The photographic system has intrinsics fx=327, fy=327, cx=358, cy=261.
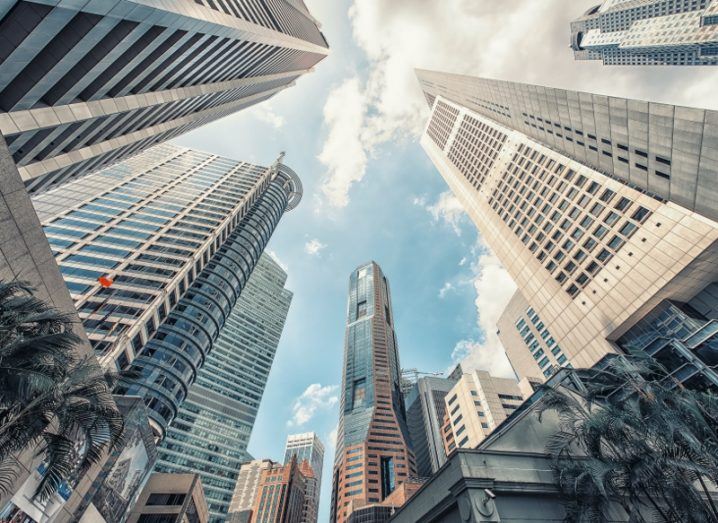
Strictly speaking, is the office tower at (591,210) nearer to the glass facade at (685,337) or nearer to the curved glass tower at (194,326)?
the glass facade at (685,337)

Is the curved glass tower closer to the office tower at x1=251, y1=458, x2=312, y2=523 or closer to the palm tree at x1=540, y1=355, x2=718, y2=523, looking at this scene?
the palm tree at x1=540, y1=355, x2=718, y2=523

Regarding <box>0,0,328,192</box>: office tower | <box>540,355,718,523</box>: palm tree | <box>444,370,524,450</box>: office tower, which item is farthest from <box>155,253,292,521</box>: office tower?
<box>540,355,718,523</box>: palm tree

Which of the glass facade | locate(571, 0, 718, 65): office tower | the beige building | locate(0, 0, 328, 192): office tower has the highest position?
locate(571, 0, 718, 65): office tower

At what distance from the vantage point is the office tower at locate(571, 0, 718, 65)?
3858 inches

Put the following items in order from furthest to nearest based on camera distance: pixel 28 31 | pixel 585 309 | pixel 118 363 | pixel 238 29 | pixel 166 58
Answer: pixel 118 363
pixel 585 309
pixel 238 29
pixel 166 58
pixel 28 31

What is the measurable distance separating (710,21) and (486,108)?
80.0m

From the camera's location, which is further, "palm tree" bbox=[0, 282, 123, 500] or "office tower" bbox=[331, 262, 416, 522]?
"office tower" bbox=[331, 262, 416, 522]

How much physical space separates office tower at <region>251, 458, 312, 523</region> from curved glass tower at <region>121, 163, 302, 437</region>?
80.9 m

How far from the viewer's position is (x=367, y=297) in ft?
598

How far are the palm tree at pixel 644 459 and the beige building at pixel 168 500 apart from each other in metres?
52.0

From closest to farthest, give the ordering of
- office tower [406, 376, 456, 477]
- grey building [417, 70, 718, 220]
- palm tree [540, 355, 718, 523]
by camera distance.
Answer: palm tree [540, 355, 718, 523]
grey building [417, 70, 718, 220]
office tower [406, 376, 456, 477]

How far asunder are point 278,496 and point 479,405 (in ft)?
269

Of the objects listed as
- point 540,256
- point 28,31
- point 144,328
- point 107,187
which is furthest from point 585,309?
point 107,187

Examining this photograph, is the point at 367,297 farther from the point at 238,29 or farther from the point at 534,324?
the point at 238,29
